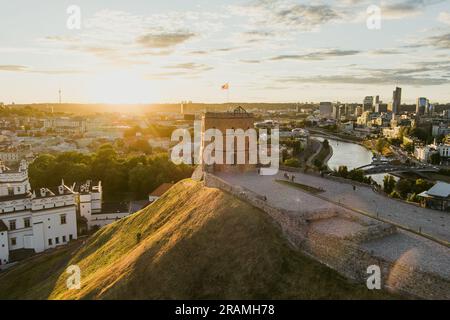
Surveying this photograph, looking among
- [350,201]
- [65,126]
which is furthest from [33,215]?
[65,126]

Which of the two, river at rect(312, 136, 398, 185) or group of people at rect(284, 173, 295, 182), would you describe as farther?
river at rect(312, 136, 398, 185)

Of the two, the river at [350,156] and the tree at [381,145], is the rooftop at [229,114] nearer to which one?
the river at [350,156]

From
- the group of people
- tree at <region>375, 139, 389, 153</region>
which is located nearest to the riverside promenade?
the group of people

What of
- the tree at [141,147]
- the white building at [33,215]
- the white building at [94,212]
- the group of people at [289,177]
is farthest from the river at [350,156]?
the white building at [33,215]

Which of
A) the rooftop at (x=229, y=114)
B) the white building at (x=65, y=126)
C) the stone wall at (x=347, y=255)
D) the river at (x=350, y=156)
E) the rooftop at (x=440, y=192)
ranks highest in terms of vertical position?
the rooftop at (x=229, y=114)

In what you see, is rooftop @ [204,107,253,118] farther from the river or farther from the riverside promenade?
the river
